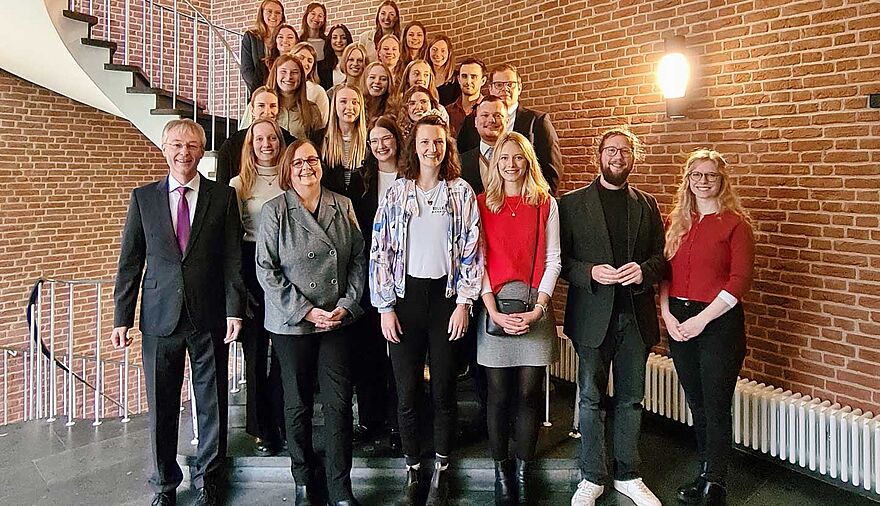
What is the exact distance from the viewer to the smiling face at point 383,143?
2879mm

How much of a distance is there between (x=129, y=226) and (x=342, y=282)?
3.04 feet

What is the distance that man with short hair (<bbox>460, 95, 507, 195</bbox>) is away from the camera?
308cm

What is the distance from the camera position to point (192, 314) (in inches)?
107

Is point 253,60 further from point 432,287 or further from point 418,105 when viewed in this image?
point 432,287

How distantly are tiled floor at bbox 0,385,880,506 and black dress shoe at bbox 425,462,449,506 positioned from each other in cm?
20

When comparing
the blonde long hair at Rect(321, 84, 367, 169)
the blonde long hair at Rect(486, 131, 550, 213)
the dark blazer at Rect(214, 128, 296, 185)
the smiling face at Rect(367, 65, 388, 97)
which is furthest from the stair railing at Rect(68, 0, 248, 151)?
the blonde long hair at Rect(486, 131, 550, 213)

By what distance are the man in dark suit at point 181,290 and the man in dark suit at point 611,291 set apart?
1.51 meters

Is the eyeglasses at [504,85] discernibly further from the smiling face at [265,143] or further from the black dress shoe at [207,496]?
the black dress shoe at [207,496]

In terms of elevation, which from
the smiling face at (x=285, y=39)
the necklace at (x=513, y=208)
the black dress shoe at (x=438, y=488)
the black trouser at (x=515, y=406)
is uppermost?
the smiling face at (x=285, y=39)

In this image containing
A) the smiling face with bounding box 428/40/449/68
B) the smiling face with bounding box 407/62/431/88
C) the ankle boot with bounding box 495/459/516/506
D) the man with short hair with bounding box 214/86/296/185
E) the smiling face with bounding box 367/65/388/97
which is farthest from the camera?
the smiling face with bounding box 428/40/449/68

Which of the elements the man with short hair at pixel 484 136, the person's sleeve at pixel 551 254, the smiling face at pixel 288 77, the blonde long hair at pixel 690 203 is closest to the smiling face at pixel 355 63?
the smiling face at pixel 288 77

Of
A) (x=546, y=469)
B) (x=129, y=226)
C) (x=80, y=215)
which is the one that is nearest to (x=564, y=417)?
(x=546, y=469)

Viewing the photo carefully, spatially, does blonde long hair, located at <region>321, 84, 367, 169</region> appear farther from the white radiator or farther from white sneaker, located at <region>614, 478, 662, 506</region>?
the white radiator

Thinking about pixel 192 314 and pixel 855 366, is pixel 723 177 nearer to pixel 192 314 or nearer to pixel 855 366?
pixel 855 366
